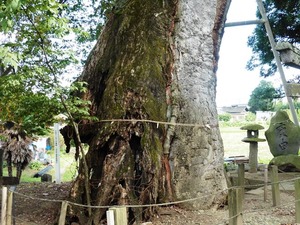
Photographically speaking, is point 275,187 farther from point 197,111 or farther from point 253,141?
point 253,141

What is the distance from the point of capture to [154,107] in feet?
16.9

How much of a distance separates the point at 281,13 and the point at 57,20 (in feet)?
29.9

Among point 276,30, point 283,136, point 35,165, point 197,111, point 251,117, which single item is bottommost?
point 35,165

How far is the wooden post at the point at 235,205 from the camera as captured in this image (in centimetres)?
333

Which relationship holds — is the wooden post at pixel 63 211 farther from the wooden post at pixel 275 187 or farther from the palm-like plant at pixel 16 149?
the palm-like plant at pixel 16 149

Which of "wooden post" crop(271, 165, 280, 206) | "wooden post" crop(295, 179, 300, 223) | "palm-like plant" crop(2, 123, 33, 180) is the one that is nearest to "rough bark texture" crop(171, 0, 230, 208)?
"wooden post" crop(271, 165, 280, 206)

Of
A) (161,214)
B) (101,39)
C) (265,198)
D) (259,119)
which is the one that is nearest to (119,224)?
(161,214)

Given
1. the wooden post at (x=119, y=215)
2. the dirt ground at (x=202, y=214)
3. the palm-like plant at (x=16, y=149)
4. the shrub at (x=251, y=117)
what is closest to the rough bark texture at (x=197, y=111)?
the dirt ground at (x=202, y=214)

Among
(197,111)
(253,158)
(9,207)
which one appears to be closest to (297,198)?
(197,111)

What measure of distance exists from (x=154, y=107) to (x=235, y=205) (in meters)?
2.13

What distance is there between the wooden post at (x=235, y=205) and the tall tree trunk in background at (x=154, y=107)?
135 centimetres

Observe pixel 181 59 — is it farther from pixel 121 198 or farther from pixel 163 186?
pixel 121 198

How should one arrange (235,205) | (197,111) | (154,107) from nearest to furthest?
(235,205) → (154,107) → (197,111)

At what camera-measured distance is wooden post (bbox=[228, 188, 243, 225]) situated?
3.33 metres
